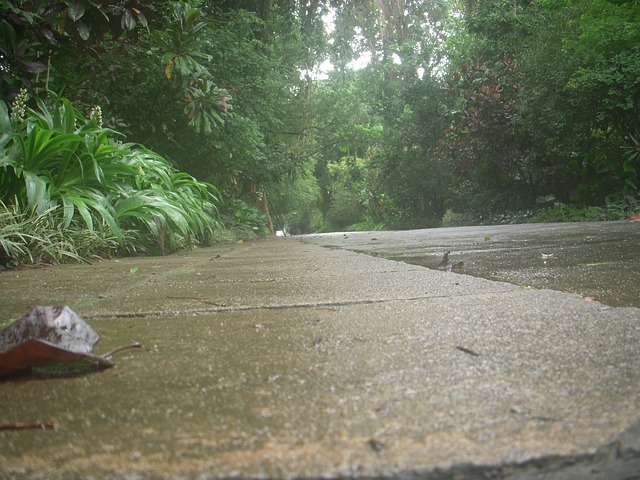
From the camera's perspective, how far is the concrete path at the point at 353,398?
0.48 m

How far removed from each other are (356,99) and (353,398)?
1688 centimetres

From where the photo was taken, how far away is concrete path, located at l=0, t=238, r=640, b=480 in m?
0.48

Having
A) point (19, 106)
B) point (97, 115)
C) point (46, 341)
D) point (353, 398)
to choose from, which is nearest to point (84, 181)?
point (19, 106)

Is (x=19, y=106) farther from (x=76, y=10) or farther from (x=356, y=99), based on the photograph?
(x=356, y=99)

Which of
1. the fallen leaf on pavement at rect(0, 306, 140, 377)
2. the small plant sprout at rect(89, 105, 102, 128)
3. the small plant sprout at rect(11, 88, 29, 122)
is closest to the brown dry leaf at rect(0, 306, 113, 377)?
the fallen leaf on pavement at rect(0, 306, 140, 377)

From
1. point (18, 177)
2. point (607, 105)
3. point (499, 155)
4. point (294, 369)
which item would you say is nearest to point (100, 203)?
point (18, 177)

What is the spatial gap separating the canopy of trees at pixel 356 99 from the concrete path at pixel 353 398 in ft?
8.47

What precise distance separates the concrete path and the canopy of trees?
2582 millimetres

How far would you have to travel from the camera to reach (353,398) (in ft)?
2.06

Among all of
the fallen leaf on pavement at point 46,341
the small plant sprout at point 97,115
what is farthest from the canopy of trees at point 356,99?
the fallen leaf on pavement at point 46,341

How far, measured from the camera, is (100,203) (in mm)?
3369

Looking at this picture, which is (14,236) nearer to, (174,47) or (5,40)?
(5,40)

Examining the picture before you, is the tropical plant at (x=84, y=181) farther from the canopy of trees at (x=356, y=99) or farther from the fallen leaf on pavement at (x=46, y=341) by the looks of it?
the fallen leaf on pavement at (x=46, y=341)

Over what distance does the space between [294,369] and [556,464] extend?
378 mm
